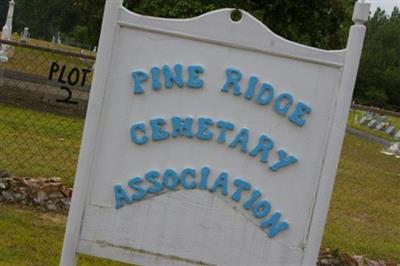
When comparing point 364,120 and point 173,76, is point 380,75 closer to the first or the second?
point 364,120

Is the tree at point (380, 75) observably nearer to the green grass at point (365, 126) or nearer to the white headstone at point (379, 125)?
the green grass at point (365, 126)

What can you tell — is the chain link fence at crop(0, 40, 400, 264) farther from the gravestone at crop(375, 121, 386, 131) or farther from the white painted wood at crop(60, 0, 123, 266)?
the gravestone at crop(375, 121, 386, 131)

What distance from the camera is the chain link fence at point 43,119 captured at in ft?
24.0

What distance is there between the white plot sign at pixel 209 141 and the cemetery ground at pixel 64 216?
168 centimetres

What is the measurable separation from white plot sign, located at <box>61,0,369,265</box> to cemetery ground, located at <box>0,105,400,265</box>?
1.68 m

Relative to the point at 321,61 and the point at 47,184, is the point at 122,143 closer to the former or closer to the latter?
the point at 321,61

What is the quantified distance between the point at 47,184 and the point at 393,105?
53056 millimetres

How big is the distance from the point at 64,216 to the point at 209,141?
9.46ft

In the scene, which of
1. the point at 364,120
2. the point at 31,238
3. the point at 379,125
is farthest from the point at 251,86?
the point at 364,120

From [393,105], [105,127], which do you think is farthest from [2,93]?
[393,105]

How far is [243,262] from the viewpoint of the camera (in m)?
3.42

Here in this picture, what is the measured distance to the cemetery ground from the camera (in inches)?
203

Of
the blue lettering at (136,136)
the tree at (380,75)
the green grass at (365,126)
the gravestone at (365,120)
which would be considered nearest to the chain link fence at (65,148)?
the blue lettering at (136,136)

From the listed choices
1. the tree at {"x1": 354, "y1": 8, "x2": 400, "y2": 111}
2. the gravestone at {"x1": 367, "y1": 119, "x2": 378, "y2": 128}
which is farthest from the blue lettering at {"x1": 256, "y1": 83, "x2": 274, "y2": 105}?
the tree at {"x1": 354, "y1": 8, "x2": 400, "y2": 111}
